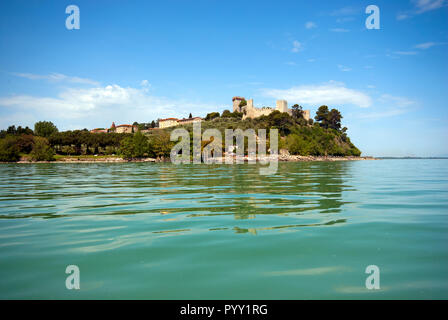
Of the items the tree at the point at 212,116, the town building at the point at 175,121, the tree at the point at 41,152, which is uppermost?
the tree at the point at 212,116

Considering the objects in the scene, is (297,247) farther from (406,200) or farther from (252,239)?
(406,200)

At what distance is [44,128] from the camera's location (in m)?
142

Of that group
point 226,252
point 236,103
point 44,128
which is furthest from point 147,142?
point 236,103

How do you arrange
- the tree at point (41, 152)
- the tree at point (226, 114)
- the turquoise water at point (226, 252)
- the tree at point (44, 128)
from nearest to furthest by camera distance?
1. the turquoise water at point (226, 252)
2. the tree at point (41, 152)
3. the tree at point (44, 128)
4. the tree at point (226, 114)

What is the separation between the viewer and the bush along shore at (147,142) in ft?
298

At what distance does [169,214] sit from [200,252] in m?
3.90

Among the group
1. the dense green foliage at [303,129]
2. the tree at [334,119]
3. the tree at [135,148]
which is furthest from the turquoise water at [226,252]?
the tree at [334,119]

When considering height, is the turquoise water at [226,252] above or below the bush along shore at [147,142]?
below

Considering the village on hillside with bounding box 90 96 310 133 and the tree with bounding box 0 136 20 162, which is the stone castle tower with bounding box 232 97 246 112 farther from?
the tree with bounding box 0 136 20 162

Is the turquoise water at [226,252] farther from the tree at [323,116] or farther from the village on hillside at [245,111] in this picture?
the tree at [323,116]

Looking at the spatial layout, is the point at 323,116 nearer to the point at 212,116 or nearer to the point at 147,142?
the point at 212,116

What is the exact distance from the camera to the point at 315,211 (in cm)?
947
